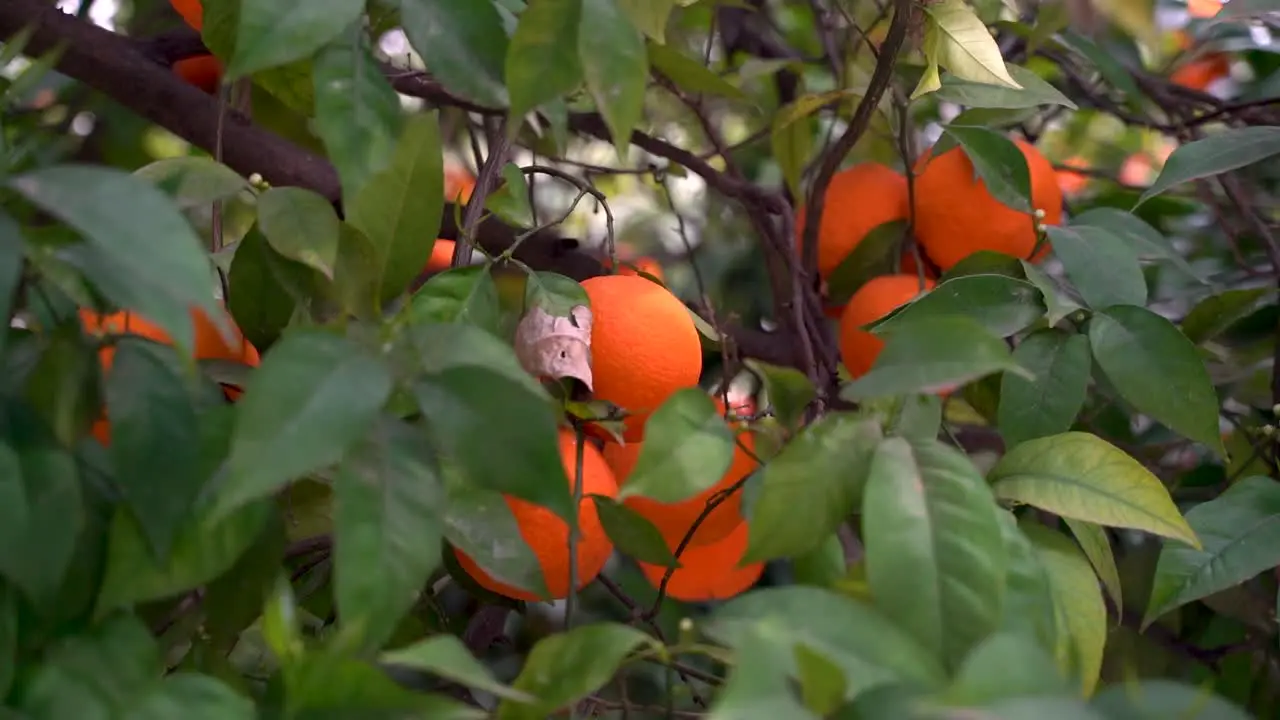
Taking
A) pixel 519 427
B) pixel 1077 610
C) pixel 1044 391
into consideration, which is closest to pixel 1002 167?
pixel 1044 391

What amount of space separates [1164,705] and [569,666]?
0.52 feet

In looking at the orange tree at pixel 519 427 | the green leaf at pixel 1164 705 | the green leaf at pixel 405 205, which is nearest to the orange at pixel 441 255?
the orange tree at pixel 519 427

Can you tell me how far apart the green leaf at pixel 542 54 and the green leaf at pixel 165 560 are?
6.4 inches

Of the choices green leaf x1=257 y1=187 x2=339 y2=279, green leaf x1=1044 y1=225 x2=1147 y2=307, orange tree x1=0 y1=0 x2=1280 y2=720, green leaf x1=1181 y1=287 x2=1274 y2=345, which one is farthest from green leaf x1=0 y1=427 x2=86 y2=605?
green leaf x1=1181 y1=287 x2=1274 y2=345

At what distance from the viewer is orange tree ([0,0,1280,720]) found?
308mm

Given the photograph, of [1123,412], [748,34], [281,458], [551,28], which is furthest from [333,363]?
[748,34]

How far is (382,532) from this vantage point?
32 cm

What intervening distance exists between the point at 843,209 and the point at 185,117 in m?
0.40

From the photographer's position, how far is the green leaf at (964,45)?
0.51 m

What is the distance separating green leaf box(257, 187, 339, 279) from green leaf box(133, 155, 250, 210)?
0.03 metres

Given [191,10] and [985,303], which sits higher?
[191,10]

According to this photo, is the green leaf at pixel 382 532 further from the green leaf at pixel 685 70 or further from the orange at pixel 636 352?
the green leaf at pixel 685 70

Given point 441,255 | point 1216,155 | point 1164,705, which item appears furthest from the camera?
point 441,255

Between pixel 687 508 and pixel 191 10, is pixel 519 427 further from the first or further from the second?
pixel 191 10
